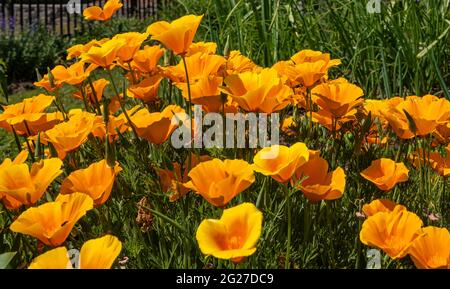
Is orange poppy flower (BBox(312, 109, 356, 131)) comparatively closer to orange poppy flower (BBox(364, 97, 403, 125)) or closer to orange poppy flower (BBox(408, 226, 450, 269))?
orange poppy flower (BBox(364, 97, 403, 125))

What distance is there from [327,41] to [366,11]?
32cm

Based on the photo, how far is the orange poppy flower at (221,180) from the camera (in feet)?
3.90

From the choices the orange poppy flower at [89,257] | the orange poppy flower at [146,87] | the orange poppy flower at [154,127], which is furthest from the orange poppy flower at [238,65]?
the orange poppy flower at [89,257]

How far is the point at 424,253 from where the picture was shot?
1146mm

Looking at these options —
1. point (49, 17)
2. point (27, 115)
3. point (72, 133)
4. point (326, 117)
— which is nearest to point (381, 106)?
point (326, 117)

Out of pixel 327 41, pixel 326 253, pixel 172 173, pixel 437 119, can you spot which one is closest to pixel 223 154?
pixel 172 173

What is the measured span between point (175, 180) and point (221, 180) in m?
0.29

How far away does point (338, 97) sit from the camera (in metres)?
1.65

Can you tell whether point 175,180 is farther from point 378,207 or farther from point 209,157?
point 378,207

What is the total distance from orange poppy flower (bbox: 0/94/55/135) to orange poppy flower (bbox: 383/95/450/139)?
2.91ft

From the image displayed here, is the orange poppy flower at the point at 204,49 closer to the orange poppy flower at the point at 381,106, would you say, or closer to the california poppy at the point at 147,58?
the california poppy at the point at 147,58

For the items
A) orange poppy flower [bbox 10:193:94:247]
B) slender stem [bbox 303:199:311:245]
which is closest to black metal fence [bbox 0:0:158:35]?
slender stem [bbox 303:199:311:245]

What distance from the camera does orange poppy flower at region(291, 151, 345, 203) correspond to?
1.31m
